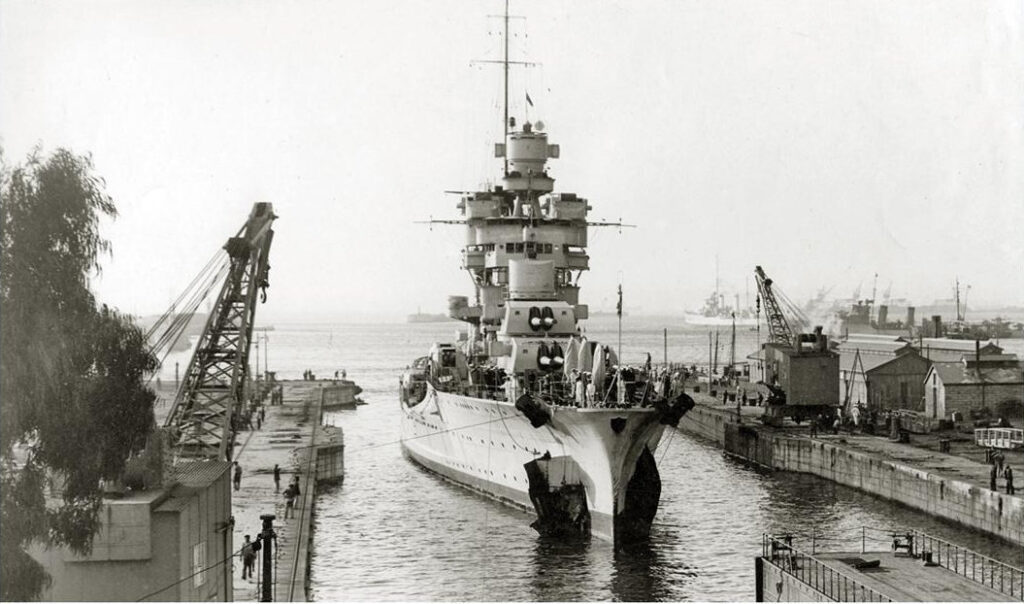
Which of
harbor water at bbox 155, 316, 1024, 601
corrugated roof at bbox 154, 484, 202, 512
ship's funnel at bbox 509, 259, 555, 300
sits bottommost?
harbor water at bbox 155, 316, 1024, 601

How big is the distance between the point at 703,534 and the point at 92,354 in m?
24.5

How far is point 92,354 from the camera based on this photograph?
16469 mm

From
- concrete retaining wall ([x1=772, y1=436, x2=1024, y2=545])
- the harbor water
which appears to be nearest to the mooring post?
the harbor water

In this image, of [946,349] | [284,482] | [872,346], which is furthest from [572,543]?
[872,346]

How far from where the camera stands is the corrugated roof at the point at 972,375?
5381cm

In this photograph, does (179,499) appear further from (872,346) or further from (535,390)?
(872,346)

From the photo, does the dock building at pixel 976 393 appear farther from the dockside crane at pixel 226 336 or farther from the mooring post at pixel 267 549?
the mooring post at pixel 267 549

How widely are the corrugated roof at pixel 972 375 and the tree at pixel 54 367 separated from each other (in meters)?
47.0

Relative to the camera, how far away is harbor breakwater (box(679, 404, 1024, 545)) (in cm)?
3347

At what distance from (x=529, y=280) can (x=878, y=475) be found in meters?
16.2

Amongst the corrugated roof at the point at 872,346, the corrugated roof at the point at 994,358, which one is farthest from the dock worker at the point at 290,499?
the corrugated roof at the point at 872,346

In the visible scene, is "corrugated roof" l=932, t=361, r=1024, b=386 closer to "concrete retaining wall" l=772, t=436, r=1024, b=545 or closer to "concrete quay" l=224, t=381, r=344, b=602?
"concrete retaining wall" l=772, t=436, r=1024, b=545

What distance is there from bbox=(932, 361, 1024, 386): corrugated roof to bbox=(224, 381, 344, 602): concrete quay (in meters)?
31.0

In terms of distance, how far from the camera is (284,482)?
4078 cm
